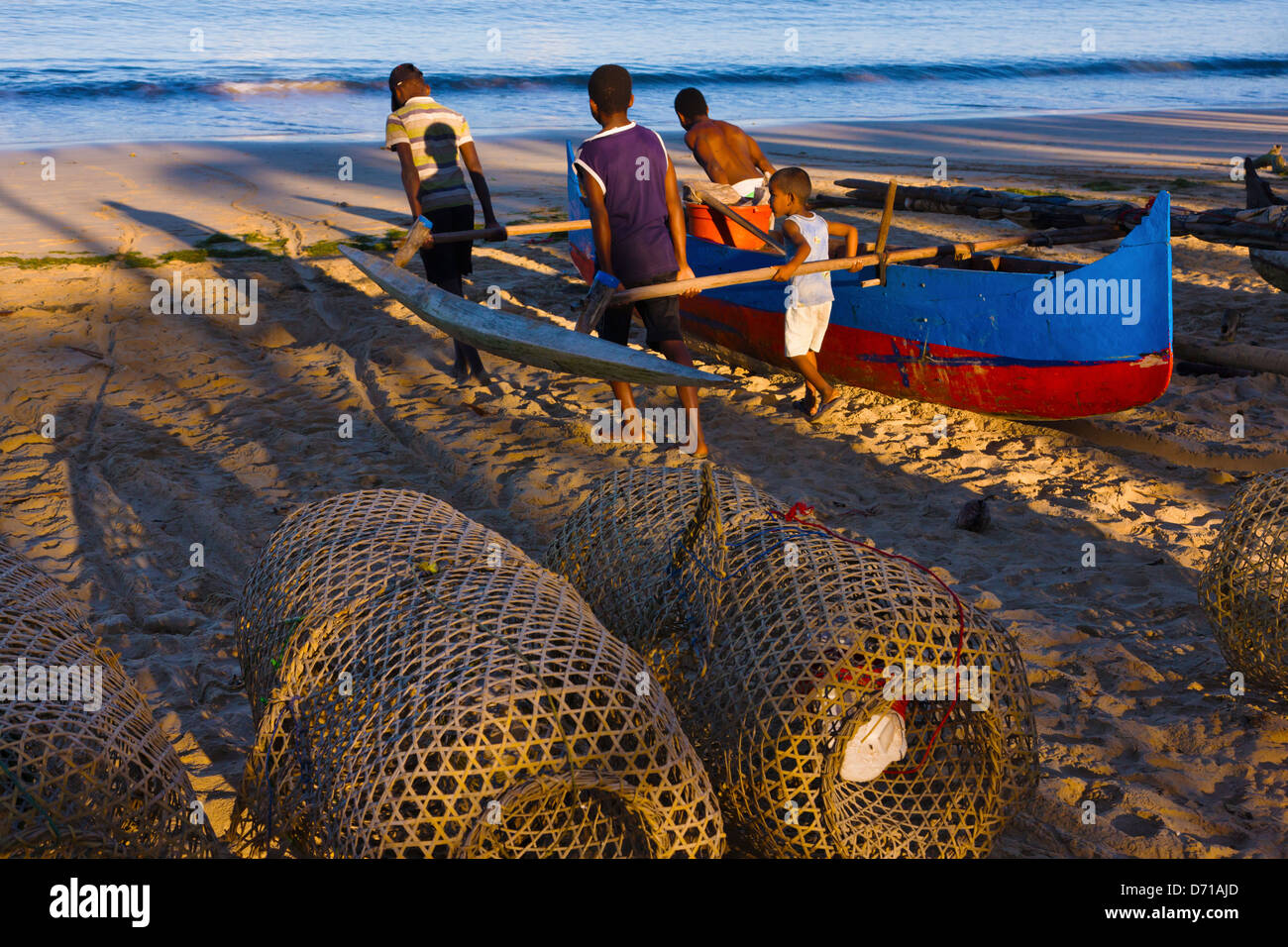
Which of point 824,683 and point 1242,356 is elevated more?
point 1242,356

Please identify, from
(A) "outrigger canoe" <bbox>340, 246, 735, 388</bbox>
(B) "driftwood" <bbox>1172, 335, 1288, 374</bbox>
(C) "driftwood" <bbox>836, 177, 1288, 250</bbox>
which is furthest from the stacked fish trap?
(C) "driftwood" <bbox>836, 177, 1288, 250</bbox>

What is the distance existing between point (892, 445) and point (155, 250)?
7973 mm

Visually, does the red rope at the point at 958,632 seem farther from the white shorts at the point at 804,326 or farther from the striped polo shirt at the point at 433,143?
the striped polo shirt at the point at 433,143

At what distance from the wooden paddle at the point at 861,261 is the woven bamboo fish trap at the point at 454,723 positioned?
2.95 metres

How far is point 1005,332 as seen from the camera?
20.6ft

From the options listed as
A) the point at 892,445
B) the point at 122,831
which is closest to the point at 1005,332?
the point at 892,445

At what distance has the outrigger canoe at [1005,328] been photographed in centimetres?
581

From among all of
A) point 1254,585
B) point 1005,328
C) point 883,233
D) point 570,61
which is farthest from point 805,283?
point 570,61

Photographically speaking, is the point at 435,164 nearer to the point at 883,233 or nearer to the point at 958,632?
the point at 883,233

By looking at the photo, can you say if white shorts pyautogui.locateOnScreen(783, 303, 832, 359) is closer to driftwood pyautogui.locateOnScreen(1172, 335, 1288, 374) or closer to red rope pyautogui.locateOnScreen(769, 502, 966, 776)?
driftwood pyautogui.locateOnScreen(1172, 335, 1288, 374)

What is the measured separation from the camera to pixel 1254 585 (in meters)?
3.69

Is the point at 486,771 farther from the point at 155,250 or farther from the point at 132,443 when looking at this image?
the point at 155,250

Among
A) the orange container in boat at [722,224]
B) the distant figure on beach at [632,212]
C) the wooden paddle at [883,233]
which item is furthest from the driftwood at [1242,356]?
the orange container in boat at [722,224]

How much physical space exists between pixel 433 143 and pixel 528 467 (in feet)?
8.70
